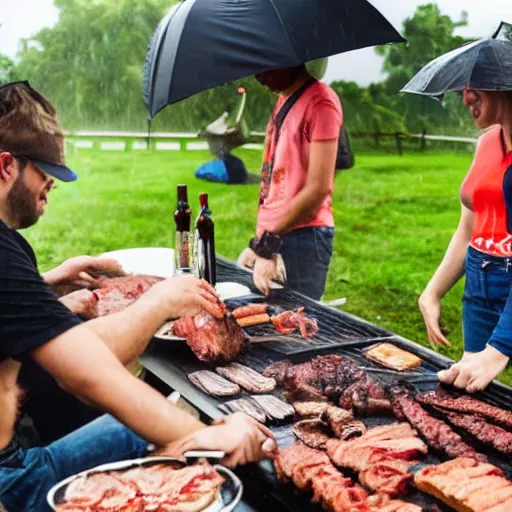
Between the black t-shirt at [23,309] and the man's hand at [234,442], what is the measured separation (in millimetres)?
360

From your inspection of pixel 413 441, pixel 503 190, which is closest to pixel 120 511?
pixel 413 441

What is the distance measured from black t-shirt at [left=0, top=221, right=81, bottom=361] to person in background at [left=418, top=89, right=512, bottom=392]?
107 centimetres

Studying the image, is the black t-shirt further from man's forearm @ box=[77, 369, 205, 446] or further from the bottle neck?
the bottle neck

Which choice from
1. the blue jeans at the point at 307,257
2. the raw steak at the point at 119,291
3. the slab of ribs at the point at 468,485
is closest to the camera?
the slab of ribs at the point at 468,485

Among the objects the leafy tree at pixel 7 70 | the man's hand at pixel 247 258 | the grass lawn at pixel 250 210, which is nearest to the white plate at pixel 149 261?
the grass lawn at pixel 250 210

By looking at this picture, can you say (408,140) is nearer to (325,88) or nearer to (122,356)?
(325,88)

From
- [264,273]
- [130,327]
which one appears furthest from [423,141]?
[130,327]

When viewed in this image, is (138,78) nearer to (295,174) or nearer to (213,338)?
(295,174)

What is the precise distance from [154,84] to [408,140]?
0.84 metres

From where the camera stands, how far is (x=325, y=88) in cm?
244

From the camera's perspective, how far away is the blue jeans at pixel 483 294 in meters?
2.30

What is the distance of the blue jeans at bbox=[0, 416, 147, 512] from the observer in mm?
1501

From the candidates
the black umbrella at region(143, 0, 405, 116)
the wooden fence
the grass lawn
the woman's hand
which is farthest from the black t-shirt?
the woman's hand

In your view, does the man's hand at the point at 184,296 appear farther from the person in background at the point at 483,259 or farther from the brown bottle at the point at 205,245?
the person in background at the point at 483,259
